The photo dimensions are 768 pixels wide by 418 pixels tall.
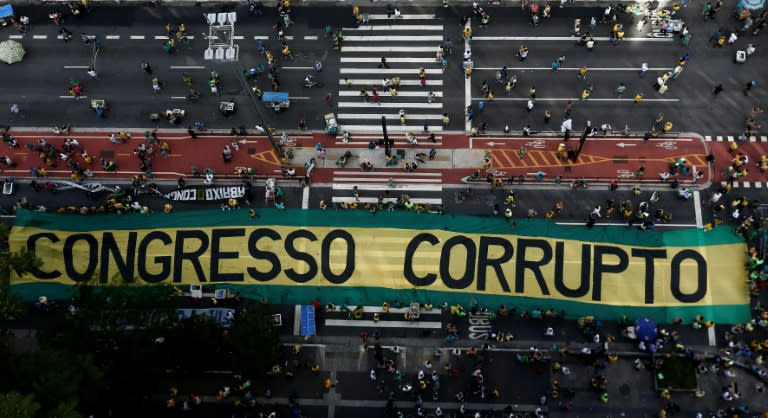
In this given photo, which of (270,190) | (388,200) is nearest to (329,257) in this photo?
(388,200)

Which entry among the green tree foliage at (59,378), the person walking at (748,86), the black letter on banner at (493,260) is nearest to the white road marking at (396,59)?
the black letter on banner at (493,260)

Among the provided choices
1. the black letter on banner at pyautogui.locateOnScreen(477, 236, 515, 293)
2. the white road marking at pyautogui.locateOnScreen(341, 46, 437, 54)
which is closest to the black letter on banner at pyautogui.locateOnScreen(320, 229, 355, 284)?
the black letter on banner at pyautogui.locateOnScreen(477, 236, 515, 293)

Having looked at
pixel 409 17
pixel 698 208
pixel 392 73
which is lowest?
pixel 698 208

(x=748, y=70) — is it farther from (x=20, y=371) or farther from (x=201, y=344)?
(x=20, y=371)

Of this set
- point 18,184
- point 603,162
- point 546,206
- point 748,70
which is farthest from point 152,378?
point 748,70

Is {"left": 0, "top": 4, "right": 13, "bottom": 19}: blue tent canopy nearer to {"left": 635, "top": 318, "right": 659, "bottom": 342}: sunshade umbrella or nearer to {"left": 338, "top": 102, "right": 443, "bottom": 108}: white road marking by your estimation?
{"left": 338, "top": 102, "right": 443, "bottom": 108}: white road marking

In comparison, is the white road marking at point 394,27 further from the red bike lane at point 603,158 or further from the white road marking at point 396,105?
the red bike lane at point 603,158

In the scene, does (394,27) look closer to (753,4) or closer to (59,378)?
(753,4)
